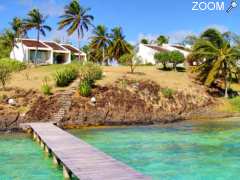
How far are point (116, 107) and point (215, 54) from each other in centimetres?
1279

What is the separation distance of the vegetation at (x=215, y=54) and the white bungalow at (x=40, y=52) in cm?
2979

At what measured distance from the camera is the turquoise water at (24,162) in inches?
628

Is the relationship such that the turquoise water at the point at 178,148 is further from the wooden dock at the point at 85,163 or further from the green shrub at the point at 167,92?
the green shrub at the point at 167,92

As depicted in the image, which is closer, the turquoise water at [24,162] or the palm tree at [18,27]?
the turquoise water at [24,162]

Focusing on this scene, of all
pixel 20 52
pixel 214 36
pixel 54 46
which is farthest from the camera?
pixel 54 46

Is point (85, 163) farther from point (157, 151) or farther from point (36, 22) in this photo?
point (36, 22)

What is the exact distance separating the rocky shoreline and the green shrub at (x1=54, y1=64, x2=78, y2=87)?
10.1 ft

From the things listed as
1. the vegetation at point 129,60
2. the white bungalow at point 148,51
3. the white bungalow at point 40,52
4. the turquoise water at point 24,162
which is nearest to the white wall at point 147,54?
the white bungalow at point 148,51

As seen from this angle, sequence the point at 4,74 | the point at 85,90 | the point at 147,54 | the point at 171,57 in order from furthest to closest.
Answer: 1. the point at 147,54
2. the point at 171,57
3. the point at 4,74
4. the point at 85,90

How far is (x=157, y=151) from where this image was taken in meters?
20.8

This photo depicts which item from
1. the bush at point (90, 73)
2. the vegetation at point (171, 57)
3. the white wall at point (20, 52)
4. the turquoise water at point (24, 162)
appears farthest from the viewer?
the white wall at point (20, 52)

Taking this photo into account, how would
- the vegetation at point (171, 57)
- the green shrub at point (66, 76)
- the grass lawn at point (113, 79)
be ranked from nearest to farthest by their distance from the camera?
the green shrub at point (66, 76) → the grass lawn at point (113, 79) → the vegetation at point (171, 57)

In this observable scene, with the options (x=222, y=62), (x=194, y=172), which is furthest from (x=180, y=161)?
(x=222, y=62)

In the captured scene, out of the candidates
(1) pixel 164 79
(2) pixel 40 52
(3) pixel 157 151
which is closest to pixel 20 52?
(2) pixel 40 52
